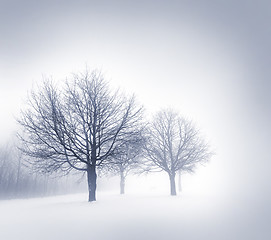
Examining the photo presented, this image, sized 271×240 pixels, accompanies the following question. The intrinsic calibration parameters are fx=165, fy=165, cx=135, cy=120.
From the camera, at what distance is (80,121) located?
13625mm

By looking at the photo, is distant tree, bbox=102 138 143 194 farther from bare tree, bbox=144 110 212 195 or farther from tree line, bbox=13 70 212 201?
bare tree, bbox=144 110 212 195

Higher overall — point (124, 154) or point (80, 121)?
point (80, 121)

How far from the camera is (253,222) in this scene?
20.0 ft

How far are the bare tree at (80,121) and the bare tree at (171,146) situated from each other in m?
6.80

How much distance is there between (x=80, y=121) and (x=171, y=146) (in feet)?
40.3

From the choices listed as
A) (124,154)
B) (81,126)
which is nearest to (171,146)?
(124,154)

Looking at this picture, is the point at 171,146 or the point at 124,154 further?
the point at 171,146

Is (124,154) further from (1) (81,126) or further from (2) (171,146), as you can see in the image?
(2) (171,146)

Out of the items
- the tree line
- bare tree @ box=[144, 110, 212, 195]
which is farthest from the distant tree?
bare tree @ box=[144, 110, 212, 195]

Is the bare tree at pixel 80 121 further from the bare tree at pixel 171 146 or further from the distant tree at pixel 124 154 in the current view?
the bare tree at pixel 171 146

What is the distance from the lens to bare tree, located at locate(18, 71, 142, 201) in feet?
41.9

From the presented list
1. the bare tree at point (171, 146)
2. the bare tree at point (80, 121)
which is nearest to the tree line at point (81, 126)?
the bare tree at point (80, 121)

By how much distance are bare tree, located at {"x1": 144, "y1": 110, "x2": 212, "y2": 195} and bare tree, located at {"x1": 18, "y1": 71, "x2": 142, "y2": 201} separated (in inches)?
268

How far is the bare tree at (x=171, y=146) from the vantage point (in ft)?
67.7
